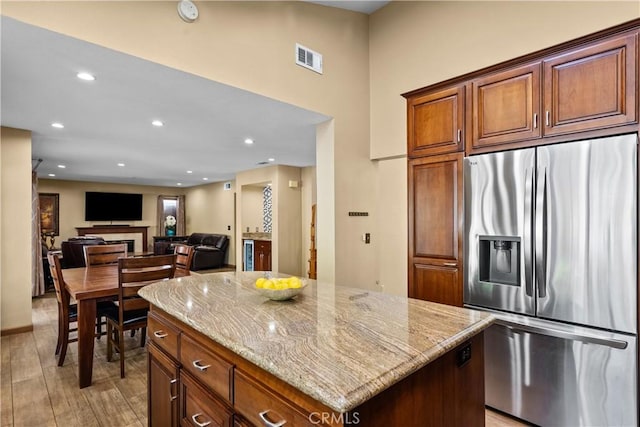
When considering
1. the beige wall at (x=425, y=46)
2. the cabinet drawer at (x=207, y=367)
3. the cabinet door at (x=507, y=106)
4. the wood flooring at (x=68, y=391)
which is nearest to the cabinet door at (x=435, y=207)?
the cabinet door at (x=507, y=106)

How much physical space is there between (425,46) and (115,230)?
1028cm

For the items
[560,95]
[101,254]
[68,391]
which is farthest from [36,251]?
[560,95]

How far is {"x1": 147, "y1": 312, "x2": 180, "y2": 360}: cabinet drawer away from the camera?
153 cm

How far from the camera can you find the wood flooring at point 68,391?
225cm

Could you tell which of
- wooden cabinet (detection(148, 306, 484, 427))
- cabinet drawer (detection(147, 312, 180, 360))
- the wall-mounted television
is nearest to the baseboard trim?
cabinet drawer (detection(147, 312, 180, 360))

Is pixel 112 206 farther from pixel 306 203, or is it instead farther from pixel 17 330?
pixel 17 330

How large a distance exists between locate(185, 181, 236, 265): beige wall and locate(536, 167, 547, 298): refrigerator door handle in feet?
26.4

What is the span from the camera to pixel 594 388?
1.92 m

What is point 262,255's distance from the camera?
7387 mm

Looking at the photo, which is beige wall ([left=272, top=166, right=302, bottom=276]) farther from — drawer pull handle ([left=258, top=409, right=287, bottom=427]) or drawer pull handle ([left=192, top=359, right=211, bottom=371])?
drawer pull handle ([left=258, top=409, right=287, bottom=427])

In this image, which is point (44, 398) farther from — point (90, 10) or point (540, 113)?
point (540, 113)

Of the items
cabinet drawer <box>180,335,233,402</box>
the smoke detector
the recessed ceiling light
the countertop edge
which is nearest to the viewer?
the countertop edge

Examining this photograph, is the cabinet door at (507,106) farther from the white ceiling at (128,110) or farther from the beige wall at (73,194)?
the beige wall at (73,194)

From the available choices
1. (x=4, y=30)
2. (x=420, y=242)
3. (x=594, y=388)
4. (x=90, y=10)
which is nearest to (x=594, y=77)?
(x=420, y=242)
